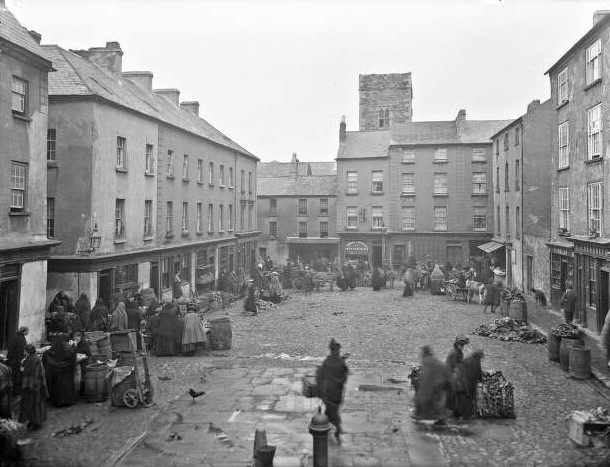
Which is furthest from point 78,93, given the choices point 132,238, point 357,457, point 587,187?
point 587,187

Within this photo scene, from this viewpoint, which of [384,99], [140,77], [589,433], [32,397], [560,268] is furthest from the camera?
[384,99]

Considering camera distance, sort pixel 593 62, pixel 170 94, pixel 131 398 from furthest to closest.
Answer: pixel 170 94
pixel 593 62
pixel 131 398

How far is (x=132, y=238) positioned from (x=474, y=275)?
20549 millimetres

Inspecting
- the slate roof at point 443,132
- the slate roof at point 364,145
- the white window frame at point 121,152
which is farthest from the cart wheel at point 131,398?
the slate roof at point 364,145

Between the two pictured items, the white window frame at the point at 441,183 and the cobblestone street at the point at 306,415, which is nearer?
the cobblestone street at the point at 306,415

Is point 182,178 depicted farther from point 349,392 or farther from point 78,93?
point 349,392

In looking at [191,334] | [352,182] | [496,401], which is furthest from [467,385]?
[352,182]

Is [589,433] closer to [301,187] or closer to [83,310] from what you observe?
[83,310]

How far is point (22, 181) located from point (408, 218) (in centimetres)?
3430

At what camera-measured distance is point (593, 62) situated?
20156mm

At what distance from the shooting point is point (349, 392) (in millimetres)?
12719

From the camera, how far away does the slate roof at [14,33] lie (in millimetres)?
16312

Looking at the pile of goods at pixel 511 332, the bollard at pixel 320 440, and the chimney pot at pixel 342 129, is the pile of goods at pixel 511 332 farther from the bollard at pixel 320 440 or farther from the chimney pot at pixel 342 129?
the chimney pot at pixel 342 129

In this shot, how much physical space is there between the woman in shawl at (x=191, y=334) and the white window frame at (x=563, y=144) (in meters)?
16.6
